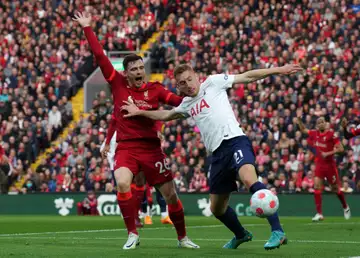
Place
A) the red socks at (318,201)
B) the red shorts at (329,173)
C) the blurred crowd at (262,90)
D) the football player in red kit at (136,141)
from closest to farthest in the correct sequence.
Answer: the football player in red kit at (136,141) → the red socks at (318,201) → the red shorts at (329,173) → the blurred crowd at (262,90)

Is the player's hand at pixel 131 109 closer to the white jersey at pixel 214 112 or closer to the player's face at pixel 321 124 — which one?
the white jersey at pixel 214 112

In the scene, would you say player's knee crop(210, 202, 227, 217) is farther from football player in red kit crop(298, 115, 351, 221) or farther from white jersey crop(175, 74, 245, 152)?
football player in red kit crop(298, 115, 351, 221)

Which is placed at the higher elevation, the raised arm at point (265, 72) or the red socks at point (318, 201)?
the raised arm at point (265, 72)

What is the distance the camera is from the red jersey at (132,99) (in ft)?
39.7

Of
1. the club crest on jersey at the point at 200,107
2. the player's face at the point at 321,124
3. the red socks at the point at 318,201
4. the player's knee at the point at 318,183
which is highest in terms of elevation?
the club crest on jersey at the point at 200,107

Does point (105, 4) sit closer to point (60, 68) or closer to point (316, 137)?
point (60, 68)

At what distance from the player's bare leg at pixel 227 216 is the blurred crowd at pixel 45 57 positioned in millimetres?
19104

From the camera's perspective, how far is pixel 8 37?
3697 centimetres

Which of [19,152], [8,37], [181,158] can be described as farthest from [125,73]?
[8,37]

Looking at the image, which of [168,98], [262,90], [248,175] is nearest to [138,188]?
[168,98]

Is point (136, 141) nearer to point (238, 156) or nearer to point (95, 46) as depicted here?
point (95, 46)

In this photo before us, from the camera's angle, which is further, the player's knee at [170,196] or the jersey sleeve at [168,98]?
the jersey sleeve at [168,98]

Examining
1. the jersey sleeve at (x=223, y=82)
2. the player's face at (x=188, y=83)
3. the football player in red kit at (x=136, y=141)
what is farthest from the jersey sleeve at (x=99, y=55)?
the jersey sleeve at (x=223, y=82)

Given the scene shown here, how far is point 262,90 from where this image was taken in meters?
29.1
